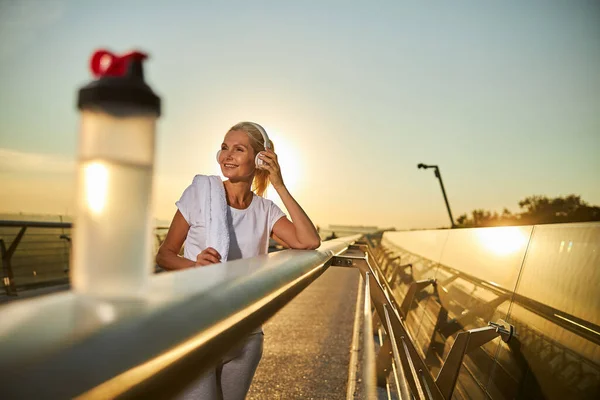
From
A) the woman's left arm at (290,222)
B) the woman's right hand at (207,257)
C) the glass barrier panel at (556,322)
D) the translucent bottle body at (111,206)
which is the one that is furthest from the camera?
the woman's left arm at (290,222)

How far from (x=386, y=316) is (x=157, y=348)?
1967 millimetres

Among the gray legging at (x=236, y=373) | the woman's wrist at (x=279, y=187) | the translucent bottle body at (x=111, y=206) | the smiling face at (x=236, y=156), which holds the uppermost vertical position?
the smiling face at (x=236, y=156)

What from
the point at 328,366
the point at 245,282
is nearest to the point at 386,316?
the point at 245,282

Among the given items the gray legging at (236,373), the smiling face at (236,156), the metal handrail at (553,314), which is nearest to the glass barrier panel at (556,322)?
the metal handrail at (553,314)

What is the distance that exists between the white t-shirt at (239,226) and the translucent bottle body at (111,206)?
1.76 metres

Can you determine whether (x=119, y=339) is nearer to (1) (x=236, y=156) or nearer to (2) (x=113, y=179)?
(2) (x=113, y=179)

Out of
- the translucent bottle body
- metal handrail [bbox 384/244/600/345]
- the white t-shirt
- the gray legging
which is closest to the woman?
the white t-shirt

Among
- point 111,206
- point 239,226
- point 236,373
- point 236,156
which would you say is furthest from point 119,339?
point 236,156

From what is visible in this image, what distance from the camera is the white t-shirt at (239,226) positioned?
233 cm

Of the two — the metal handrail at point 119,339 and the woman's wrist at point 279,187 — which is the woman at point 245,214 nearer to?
the woman's wrist at point 279,187

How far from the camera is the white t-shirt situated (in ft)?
7.65

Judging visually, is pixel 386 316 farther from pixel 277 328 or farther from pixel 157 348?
pixel 277 328

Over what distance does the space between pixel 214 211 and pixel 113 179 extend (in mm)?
1697

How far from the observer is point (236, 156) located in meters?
2.59
